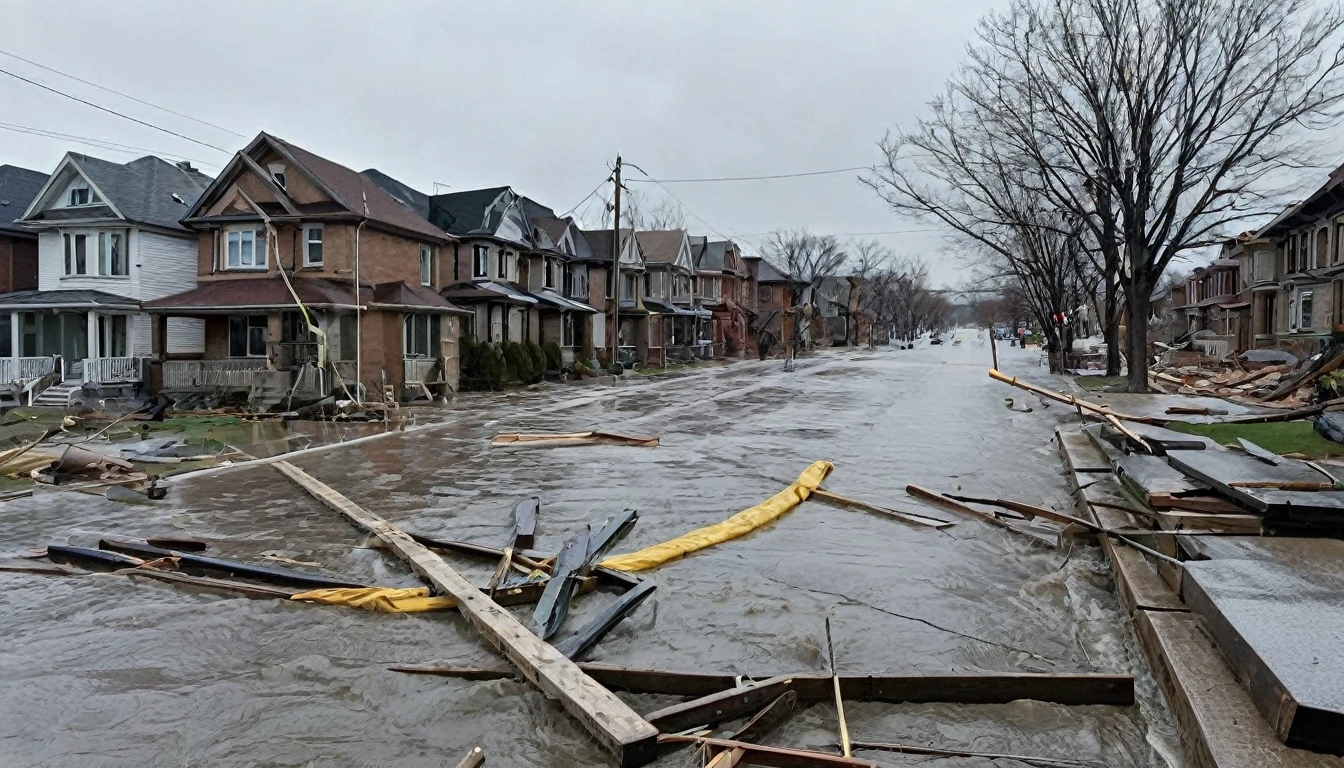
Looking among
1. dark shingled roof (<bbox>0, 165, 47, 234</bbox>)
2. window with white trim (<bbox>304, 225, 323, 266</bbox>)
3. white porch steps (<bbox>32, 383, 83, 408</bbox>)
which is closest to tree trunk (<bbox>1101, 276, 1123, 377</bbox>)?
window with white trim (<bbox>304, 225, 323, 266</bbox>)

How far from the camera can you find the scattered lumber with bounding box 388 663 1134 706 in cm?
513

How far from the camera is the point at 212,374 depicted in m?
24.7

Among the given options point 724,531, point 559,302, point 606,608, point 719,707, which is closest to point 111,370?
point 559,302

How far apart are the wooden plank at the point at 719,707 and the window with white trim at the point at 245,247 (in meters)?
27.1

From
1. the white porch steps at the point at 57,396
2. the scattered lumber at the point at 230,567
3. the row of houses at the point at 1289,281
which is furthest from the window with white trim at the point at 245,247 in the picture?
the row of houses at the point at 1289,281

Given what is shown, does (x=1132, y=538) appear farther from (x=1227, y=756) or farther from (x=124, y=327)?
(x=124, y=327)

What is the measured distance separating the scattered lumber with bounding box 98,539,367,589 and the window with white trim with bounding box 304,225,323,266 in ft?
67.8

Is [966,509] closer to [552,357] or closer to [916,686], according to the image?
[916,686]

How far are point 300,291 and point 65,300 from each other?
7.85m

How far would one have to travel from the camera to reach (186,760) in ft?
14.8

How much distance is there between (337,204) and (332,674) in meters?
24.4

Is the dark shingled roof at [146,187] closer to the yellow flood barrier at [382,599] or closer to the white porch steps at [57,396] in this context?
the white porch steps at [57,396]

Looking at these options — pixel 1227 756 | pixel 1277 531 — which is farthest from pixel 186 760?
pixel 1277 531

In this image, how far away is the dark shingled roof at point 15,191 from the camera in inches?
1154
